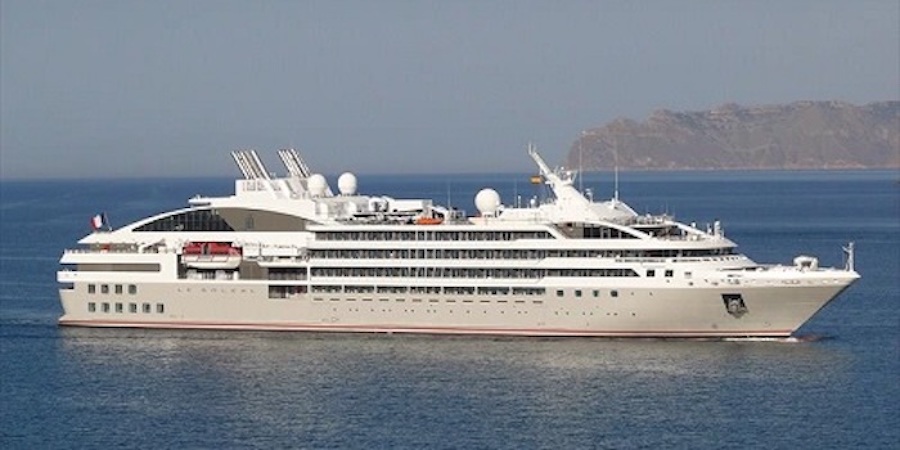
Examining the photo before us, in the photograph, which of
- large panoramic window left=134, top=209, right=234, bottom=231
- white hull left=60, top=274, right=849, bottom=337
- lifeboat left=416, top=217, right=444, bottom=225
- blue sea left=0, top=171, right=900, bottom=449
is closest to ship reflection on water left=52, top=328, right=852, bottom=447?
blue sea left=0, top=171, right=900, bottom=449

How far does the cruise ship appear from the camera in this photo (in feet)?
209

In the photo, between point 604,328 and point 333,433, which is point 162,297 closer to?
point 604,328

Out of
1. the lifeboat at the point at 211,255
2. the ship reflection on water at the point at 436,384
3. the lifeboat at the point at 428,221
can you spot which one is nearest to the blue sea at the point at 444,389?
the ship reflection on water at the point at 436,384

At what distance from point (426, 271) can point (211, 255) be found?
922 cm

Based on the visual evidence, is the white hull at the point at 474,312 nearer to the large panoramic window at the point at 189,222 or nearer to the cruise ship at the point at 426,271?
the cruise ship at the point at 426,271

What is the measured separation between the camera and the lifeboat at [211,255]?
69.8 metres

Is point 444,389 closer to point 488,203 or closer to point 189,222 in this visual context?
point 488,203

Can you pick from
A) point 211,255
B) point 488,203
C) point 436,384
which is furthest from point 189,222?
point 436,384

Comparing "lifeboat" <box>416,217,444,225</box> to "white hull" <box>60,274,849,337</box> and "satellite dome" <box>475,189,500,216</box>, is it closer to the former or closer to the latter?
"satellite dome" <box>475,189,500,216</box>

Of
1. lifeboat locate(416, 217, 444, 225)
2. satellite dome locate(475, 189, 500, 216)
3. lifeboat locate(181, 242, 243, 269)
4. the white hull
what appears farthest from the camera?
lifeboat locate(181, 242, 243, 269)

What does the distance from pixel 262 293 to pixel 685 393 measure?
2163 centimetres

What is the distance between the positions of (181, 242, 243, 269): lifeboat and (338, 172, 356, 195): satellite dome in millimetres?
6359

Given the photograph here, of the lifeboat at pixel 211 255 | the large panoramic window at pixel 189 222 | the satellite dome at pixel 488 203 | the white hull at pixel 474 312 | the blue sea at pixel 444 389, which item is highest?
the satellite dome at pixel 488 203

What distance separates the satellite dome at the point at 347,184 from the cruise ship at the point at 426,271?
0.08m
